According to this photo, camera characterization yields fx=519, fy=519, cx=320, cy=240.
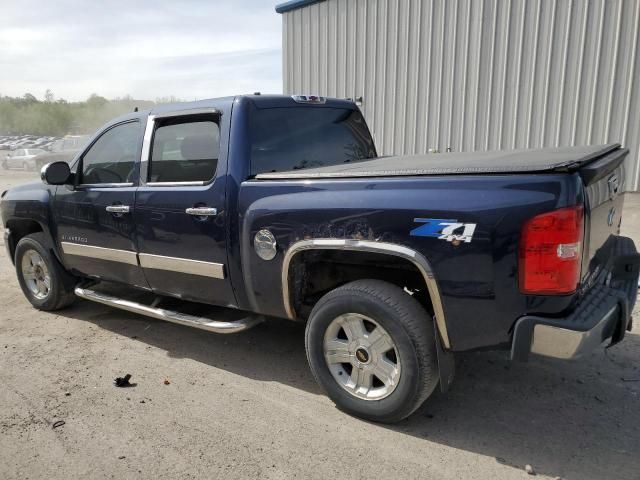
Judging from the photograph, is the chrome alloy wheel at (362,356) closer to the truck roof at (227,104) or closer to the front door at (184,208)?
the front door at (184,208)

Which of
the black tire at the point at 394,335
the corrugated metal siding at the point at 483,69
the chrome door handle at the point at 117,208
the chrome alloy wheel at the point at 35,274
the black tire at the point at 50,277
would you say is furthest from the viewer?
the corrugated metal siding at the point at 483,69

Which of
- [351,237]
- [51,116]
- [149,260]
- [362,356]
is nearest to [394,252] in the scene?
[351,237]

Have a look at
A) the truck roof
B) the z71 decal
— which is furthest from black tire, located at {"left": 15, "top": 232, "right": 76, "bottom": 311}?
the z71 decal

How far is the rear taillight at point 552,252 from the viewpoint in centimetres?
232

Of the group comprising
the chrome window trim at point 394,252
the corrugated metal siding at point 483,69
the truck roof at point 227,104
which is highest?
the corrugated metal siding at point 483,69

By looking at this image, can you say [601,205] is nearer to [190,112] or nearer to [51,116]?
[190,112]

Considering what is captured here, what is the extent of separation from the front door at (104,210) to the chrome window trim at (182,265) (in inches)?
6.6

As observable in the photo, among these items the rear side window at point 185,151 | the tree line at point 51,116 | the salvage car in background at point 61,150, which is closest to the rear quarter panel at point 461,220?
the rear side window at point 185,151

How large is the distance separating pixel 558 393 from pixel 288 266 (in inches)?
75.4

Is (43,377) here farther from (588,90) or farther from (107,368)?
(588,90)

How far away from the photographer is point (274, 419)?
309 cm

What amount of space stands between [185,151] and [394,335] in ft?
6.93

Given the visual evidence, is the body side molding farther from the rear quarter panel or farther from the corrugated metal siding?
the corrugated metal siding

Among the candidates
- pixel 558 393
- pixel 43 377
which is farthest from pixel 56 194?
pixel 558 393
